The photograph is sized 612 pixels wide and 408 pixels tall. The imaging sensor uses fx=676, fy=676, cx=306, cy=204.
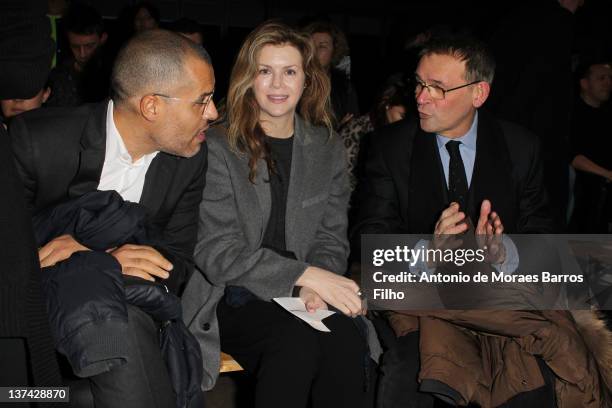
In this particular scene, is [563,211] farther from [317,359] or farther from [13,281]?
[13,281]

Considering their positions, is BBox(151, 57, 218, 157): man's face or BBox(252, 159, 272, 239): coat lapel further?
BBox(252, 159, 272, 239): coat lapel

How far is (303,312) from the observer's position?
2650 mm

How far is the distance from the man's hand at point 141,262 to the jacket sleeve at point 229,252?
1.48 ft

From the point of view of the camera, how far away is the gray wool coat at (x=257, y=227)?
2.76 meters

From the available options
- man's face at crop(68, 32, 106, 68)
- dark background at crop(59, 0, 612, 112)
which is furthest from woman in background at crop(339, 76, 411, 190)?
dark background at crop(59, 0, 612, 112)

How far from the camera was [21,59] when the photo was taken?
4.72 ft

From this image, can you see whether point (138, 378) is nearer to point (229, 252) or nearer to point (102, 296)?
point (102, 296)

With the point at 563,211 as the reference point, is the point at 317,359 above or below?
below

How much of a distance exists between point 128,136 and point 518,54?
257 cm

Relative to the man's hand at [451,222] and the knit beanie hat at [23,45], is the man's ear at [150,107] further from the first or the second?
the man's hand at [451,222]

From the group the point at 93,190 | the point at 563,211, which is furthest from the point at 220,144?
the point at 563,211

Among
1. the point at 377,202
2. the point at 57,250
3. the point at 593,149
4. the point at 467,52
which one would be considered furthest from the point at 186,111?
the point at 593,149

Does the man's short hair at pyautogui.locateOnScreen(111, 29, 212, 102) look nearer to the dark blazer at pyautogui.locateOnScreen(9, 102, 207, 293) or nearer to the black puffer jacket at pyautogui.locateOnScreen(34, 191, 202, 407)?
the dark blazer at pyautogui.locateOnScreen(9, 102, 207, 293)

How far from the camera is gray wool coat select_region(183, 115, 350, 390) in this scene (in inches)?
108
